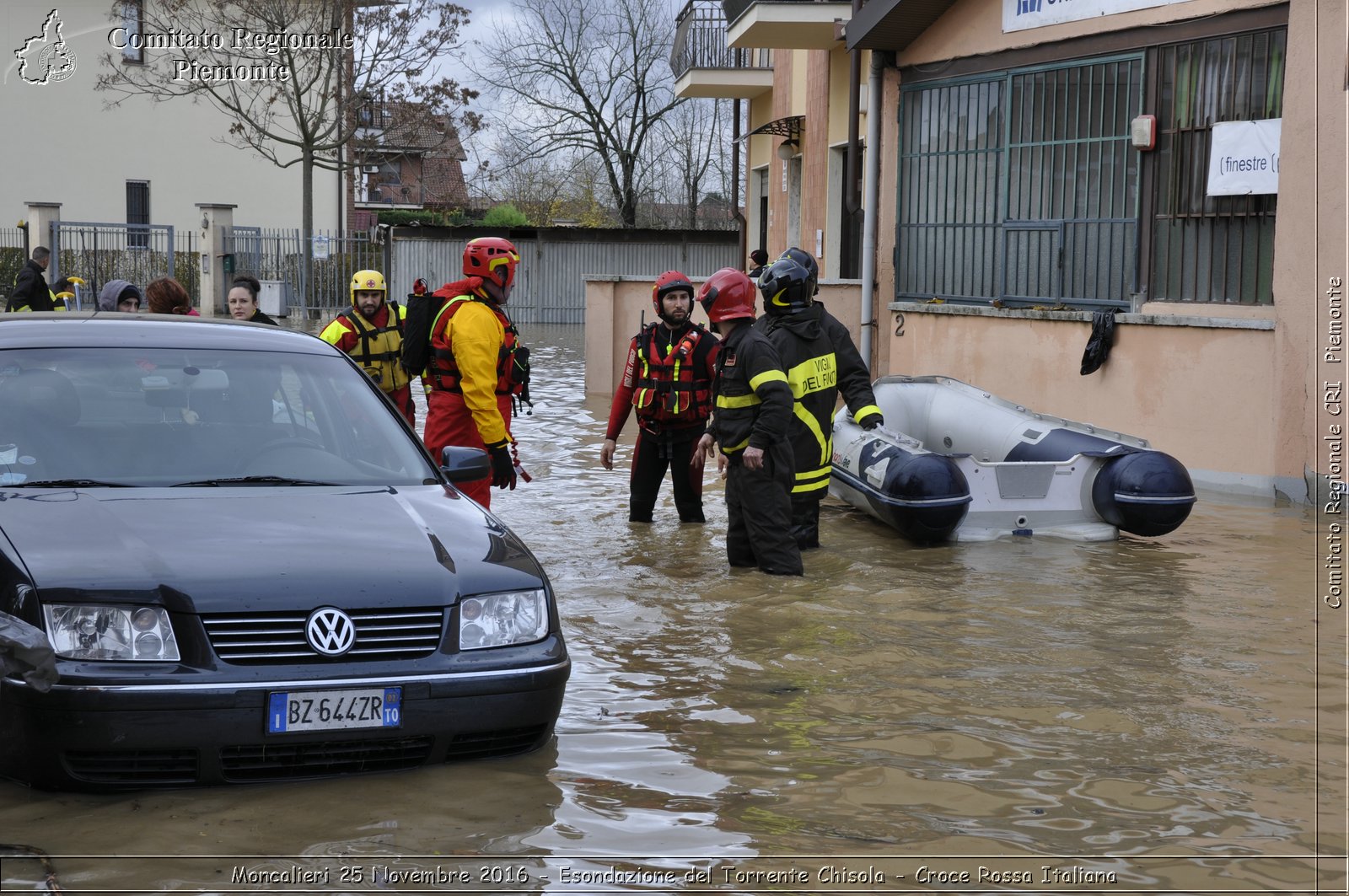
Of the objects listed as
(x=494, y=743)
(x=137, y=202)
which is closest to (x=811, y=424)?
(x=494, y=743)

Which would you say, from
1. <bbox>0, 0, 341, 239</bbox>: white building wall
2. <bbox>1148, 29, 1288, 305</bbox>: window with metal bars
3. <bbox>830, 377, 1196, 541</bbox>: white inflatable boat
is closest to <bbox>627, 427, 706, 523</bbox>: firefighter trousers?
<bbox>830, 377, 1196, 541</bbox>: white inflatable boat

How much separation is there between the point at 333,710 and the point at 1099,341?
31.3ft

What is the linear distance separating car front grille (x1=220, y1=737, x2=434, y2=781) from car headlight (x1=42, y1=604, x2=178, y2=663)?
0.36 metres

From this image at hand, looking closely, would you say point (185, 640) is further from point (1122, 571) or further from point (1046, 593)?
point (1122, 571)

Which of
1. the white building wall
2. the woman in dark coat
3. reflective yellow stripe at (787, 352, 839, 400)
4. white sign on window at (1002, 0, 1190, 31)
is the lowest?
reflective yellow stripe at (787, 352, 839, 400)

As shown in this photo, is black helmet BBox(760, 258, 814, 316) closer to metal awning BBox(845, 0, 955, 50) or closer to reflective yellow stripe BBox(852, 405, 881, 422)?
reflective yellow stripe BBox(852, 405, 881, 422)

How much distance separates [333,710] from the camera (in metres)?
4.19

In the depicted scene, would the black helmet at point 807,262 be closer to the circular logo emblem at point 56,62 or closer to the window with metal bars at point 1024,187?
the window with metal bars at point 1024,187

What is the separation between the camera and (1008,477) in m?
9.30

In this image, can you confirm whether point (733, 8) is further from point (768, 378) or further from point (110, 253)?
point (768, 378)

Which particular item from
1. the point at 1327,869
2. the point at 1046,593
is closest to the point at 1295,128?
the point at 1046,593

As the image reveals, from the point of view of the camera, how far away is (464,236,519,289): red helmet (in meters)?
7.51

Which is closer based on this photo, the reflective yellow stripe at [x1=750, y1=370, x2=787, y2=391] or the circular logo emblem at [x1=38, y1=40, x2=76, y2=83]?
the reflective yellow stripe at [x1=750, y1=370, x2=787, y2=391]

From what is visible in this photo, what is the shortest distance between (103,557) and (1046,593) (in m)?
5.08
